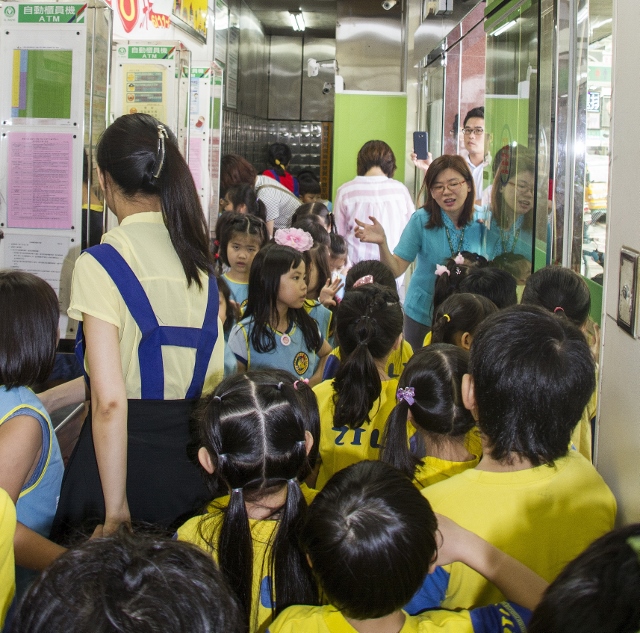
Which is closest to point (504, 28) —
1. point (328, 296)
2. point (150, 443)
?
point (328, 296)

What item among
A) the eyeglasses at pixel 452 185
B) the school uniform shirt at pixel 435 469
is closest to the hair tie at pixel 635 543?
the school uniform shirt at pixel 435 469

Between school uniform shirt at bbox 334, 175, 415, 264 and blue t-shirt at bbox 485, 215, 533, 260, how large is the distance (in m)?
1.75

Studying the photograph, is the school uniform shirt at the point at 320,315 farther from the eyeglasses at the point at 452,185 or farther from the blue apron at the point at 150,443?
the blue apron at the point at 150,443

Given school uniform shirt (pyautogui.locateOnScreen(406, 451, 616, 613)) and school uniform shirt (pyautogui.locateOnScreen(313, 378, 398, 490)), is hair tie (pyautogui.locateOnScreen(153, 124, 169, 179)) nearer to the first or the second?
school uniform shirt (pyautogui.locateOnScreen(313, 378, 398, 490))

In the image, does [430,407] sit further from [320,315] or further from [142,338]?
[320,315]

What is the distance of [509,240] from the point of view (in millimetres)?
3195

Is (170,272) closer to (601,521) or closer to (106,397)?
(106,397)

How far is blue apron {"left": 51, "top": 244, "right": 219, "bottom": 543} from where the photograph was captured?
1.78 metres

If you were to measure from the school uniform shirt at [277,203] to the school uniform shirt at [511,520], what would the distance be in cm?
442

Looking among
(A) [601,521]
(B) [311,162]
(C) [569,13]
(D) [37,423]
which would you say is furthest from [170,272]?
(B) [311,162]

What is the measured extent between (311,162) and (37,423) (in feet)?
38.7

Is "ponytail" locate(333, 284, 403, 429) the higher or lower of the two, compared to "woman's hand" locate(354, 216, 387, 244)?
lower

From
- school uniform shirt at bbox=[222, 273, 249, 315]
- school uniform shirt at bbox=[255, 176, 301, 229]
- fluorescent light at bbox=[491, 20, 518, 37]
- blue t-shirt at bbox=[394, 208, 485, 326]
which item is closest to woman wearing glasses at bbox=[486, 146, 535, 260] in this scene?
blue t-shirt at bbox=[394, 208, 485, 326]

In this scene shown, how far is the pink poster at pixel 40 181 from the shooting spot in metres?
2.96
